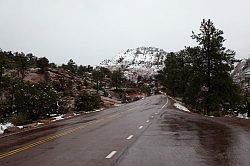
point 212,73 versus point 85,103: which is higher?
point 212,73

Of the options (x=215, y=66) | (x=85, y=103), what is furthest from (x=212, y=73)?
(x=85, y=103)

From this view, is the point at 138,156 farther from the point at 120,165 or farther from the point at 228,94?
the point at 228,94

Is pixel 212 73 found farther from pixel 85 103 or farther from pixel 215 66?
pixel 85 103

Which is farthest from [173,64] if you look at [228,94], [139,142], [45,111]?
[139,142]

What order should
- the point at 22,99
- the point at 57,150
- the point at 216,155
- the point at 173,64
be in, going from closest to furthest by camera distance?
the point at 216,155, the point at 57,150, the point at 22,99, the point at 173,64

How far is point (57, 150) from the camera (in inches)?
442

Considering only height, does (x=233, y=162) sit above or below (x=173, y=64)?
below

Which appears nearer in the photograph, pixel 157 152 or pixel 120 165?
A: pixel 120 165

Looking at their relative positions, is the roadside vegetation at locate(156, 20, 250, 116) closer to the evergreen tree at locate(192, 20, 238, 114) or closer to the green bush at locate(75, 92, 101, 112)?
the evergreen tree at locate(192, 20, 238, 114)

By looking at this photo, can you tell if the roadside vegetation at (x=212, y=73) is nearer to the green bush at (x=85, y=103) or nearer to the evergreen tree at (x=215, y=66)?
the evergreen tree at (x=215, y=66)

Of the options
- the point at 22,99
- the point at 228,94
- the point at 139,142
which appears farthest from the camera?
the point at 228,94

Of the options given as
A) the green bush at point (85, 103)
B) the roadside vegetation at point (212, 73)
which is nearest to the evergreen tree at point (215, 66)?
the roadside vegetation at point (212, 73)

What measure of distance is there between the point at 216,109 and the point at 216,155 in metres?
32.3

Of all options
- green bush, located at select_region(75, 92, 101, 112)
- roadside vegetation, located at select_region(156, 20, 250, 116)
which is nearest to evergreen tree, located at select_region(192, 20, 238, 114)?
roadside vegetation, located at select_region(156, 20, 250, 116)
